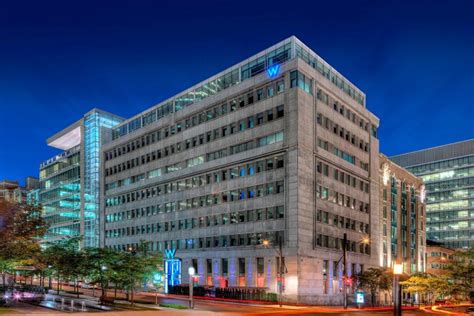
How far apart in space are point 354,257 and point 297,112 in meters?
26.7

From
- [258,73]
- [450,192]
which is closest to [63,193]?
[258,73]

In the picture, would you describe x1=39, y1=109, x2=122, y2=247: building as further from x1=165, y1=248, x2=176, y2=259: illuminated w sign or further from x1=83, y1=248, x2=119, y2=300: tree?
x1=83, y1=248, x2=119, y2=300: tree

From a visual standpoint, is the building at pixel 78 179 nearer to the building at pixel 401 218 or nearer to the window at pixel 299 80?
the window at pixel 299 80

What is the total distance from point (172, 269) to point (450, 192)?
375 feet

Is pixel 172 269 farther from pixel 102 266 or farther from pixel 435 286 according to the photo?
pixel 435 286

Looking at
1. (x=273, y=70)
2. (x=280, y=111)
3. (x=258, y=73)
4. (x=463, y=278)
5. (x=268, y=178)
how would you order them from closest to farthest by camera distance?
(x=463, y=278), (x=280, y=111), (x=268, y=178), (x=273, y=70), (x=258, y=73)

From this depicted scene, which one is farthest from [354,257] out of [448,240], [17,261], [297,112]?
[448,240]

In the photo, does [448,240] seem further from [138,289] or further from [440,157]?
[138,289]

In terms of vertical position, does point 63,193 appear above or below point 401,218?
above

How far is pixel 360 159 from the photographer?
86.4 metres

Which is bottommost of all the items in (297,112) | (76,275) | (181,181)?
(76,275)

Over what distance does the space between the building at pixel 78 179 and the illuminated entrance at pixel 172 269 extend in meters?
35.4

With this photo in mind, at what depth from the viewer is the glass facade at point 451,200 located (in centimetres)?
16200

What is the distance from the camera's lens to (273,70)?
74.1 m
